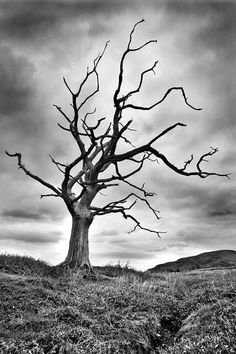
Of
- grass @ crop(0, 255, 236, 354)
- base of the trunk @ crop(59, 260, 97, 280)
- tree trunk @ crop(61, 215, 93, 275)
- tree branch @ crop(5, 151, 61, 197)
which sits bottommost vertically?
grass @ crop(0, 255, 236, 354)

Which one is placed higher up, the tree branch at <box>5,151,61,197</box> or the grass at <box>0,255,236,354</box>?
the tree branch at <box>5,151,61,197</box>

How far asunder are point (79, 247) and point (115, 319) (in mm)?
12478

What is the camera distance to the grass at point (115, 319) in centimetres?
746

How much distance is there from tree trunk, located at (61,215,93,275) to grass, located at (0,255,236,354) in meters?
7.05

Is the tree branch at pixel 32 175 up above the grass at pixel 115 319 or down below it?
above

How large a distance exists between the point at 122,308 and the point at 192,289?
14.4ft

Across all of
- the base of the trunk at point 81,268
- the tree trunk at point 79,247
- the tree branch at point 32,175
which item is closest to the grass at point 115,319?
the base of the trunk at point 81,268

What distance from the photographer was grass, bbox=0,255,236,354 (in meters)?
7.46

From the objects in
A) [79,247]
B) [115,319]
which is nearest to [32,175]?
[79,247]

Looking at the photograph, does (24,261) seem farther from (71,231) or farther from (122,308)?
Result: (122,308)

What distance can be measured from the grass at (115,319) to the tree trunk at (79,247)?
705cm

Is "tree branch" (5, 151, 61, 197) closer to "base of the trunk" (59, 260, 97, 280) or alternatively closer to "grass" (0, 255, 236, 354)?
"base of the trunk" (59, 260, 97, 280)

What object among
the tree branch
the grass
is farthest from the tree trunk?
the grass

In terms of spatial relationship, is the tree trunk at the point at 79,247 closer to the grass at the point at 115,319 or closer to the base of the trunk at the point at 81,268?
the base of the trunk at the point at 81,268
